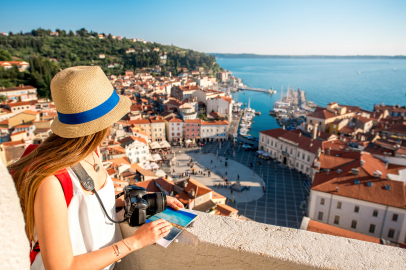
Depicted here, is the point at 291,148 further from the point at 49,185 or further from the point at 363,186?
the point at 49,185

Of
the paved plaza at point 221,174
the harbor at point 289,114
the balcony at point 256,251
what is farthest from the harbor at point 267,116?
the balcony at point 256,251

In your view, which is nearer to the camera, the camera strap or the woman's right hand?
the camera strap

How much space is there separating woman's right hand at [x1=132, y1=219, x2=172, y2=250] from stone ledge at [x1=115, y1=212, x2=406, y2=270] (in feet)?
0.92

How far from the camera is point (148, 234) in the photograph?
Answer: 144 centimetres

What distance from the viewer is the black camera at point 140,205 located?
1659 mm

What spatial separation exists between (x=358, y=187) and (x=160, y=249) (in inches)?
606

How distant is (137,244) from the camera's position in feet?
4.59

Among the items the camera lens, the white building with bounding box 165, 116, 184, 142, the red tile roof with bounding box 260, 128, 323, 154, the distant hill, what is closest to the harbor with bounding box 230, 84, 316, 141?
the red tile roof with bounding box 260, 128, 323, 154

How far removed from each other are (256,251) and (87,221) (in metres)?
1.06

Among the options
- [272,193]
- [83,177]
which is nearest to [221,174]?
[272,193]

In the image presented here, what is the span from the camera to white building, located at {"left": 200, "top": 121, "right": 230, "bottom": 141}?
32844 mm

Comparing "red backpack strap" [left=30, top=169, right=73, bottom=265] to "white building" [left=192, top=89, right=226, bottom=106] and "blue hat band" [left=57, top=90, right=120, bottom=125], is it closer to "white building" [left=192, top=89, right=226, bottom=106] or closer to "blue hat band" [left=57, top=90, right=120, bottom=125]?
"blue hat band" [left=57, top=90, right=120, bottom=125]

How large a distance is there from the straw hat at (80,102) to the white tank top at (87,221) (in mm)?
221

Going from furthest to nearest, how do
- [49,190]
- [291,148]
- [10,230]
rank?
1. [291,148]
2. [49,190]
3. [10,230]
